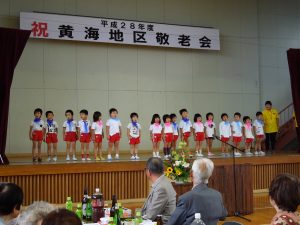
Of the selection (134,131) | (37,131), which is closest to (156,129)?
(134,131)

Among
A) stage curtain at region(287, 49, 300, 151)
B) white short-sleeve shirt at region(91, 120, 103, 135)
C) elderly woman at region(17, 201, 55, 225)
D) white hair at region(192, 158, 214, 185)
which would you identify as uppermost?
stage curtain at region(287, 49, 300, 151)

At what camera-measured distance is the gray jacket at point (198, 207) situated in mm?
2564

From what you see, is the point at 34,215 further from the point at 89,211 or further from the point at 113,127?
the point at 113,127

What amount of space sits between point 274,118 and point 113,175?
17.1 feet

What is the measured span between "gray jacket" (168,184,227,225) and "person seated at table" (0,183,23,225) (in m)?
1.00

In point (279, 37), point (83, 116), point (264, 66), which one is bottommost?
point (83, 116)

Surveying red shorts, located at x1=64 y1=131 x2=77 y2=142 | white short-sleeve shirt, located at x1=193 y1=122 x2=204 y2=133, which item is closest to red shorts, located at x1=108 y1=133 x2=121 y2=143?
red shorts, located at x1=64 y1=131 x2=77 y2=142

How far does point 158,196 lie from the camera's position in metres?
3.01

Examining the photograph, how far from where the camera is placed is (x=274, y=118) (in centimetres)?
991

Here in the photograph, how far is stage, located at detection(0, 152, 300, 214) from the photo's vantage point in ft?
19.9

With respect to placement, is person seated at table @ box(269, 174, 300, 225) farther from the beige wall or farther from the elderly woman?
the beige wall

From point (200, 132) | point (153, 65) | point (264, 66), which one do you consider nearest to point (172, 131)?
point (200, 132)

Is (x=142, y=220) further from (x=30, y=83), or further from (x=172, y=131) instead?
(x=30, y=83)

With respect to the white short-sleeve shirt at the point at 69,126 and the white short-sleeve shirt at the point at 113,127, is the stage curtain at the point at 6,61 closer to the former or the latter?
the white short-sleeve shirt at the point at 69,126
